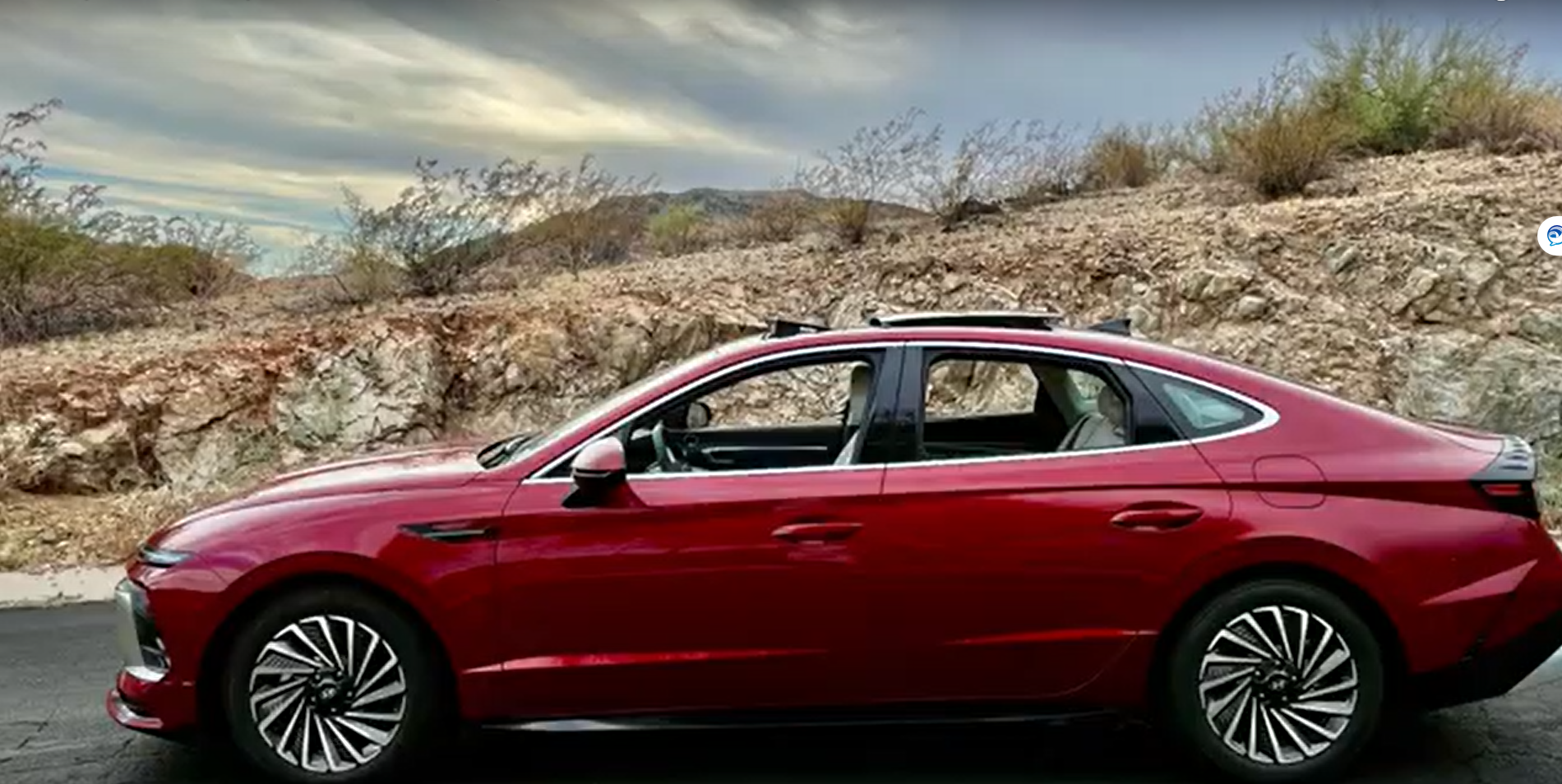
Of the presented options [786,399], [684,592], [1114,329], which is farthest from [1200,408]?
[786,399]

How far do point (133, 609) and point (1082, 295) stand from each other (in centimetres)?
794

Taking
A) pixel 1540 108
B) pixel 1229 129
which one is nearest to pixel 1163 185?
pixel 1229 129

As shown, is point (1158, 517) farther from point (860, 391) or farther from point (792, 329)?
point (792, 329)

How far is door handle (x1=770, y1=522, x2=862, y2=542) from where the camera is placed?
351 cm

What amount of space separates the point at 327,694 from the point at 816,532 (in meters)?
1.72

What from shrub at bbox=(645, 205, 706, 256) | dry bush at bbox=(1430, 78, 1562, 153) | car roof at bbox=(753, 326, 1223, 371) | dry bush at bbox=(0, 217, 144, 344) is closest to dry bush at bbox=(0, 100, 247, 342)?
dry bush at bbox=(0, 217, 144, 344)

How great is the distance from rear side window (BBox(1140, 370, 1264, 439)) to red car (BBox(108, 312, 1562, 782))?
0.06m

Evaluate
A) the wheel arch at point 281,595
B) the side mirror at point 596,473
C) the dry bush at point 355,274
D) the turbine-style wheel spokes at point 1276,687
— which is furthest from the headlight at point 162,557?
the dry bush at point 355,274

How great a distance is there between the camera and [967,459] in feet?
12.1

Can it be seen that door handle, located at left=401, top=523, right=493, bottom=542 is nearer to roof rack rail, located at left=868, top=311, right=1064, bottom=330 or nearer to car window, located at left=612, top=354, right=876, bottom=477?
car window, located at left=612, top=354, right=876, bottom=477

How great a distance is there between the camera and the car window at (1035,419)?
3779mm

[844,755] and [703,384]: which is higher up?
[703,384]

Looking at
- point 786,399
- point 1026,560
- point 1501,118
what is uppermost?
point 1501,118

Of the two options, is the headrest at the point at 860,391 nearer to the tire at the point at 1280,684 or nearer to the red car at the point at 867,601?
the red car at the point at 867,601
